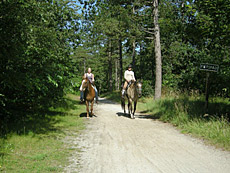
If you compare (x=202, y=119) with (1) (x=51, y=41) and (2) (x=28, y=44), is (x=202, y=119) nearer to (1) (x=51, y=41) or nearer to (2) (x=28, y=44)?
(1) (x=51, y=41)

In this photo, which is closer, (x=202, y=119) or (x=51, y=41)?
(x=51, y=41)

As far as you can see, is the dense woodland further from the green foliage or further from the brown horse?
the brown horse

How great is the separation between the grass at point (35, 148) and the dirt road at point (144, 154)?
42cm

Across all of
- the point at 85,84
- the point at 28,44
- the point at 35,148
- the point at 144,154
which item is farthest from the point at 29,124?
the point at 144,154

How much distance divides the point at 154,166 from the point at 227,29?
5.17 metres

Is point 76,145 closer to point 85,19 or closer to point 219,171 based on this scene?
point 219,171

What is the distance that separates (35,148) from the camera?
620 cm

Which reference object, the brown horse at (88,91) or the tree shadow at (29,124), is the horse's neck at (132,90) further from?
the tree shadow at (29,124)

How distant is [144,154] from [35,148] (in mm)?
3023

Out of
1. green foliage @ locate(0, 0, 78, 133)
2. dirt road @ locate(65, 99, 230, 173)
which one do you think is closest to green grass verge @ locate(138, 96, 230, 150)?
dirt road @ locate(65, 99, 230, 173)

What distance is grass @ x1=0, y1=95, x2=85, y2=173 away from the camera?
4938 mm

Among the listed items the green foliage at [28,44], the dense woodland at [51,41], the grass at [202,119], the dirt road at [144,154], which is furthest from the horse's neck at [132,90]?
the green foliage at [28,44]

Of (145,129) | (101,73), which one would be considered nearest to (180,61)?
(145,129)

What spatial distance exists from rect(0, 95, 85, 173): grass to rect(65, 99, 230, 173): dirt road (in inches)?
16.7
